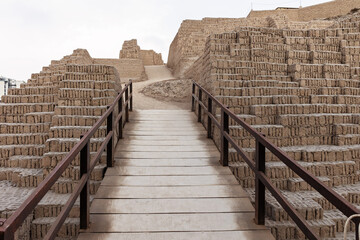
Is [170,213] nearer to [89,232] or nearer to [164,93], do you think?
[89,232]

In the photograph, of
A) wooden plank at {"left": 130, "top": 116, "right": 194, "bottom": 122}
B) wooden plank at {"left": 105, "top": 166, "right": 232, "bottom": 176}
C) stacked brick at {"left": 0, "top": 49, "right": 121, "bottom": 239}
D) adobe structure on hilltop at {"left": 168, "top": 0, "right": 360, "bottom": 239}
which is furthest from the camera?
wooden plank at {"left": 130, "top": 116, "right": 194, "bottom": 122}

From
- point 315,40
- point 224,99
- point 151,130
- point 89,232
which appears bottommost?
point 89,232

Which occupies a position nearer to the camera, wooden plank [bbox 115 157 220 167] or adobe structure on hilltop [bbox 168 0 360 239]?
wooden plank [bbox 115 157 220 167]

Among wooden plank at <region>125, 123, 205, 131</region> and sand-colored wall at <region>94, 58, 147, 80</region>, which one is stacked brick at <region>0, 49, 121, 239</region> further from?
sand-colored wall at <region>94, 58, 147, 80</region>

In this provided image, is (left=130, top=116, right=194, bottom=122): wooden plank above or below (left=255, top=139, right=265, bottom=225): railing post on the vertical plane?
above

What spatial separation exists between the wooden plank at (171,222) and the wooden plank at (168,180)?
0.61m

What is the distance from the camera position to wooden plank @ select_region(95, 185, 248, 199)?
2.84 metres

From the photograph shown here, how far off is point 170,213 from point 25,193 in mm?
2779

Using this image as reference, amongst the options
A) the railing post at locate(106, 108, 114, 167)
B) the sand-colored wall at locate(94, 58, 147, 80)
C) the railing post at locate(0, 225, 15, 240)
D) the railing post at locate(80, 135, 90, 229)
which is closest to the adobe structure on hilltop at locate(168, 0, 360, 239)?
the railing post at locate(106, 108, 114, 167)

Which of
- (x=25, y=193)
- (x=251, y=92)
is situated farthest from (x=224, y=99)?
(x=25, y=193)

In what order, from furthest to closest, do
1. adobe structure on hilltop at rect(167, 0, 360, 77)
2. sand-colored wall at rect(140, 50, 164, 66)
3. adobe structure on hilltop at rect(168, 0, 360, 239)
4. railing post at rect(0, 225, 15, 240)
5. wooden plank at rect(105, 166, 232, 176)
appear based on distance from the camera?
sand-colored wall at rect(140, 50, 164, 66), adobe structure on hilltop at rect(167, 0, 360, 77), adobe structure on hilltop at rect(168, 0, 360, 239), wooden plank at rect(105, 166, 232, 176), railing post at rect(0, 225, 15, 240)

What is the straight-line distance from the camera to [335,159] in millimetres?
4395

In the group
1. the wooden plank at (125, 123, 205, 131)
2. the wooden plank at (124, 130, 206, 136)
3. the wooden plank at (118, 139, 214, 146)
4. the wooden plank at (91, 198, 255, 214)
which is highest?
the wooden plank at (125, 123, 205, 131)

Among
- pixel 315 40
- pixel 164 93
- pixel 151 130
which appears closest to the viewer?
pixel 151 130
